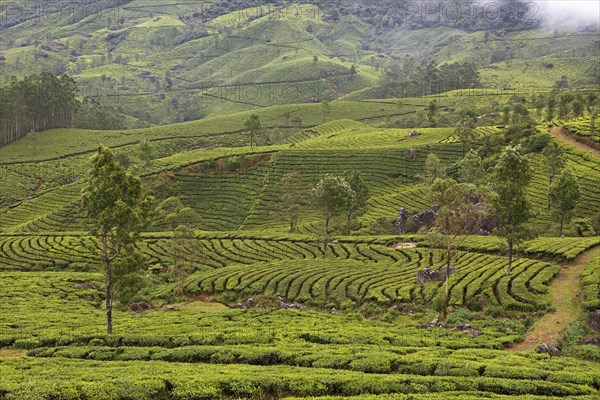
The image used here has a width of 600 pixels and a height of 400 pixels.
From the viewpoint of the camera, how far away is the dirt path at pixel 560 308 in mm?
38188

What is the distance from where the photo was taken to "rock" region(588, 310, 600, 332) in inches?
1547

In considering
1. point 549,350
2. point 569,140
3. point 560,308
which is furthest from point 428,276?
point 569,140

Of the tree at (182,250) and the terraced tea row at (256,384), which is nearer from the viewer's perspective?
the terraced tea row at (256,384)

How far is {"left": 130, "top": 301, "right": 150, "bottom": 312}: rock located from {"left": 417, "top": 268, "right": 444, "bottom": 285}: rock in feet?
102

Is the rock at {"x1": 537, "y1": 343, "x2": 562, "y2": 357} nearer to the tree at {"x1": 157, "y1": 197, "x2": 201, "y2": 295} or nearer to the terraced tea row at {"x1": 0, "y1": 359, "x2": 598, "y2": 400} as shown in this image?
the terraced tea row at {"x1": 0, "y1": 359, "x2": 598, "y2": 400}

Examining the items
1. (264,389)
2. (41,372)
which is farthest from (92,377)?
(264,389)

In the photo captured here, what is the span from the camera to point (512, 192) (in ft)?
→ 173

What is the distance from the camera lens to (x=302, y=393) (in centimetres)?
2398

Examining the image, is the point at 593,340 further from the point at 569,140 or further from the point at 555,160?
the point at 569,140

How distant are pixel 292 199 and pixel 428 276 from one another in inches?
1752

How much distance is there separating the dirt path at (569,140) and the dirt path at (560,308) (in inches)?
2316

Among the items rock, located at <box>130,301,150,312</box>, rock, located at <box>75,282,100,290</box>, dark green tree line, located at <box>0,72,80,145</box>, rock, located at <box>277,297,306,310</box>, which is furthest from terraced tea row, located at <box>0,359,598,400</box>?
dark green tree line, located at <box>0,72,80,145</box>

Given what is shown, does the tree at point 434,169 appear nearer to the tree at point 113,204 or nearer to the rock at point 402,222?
the rock at point 402,222

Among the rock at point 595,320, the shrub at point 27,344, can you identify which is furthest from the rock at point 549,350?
the shrub at point 27,344
